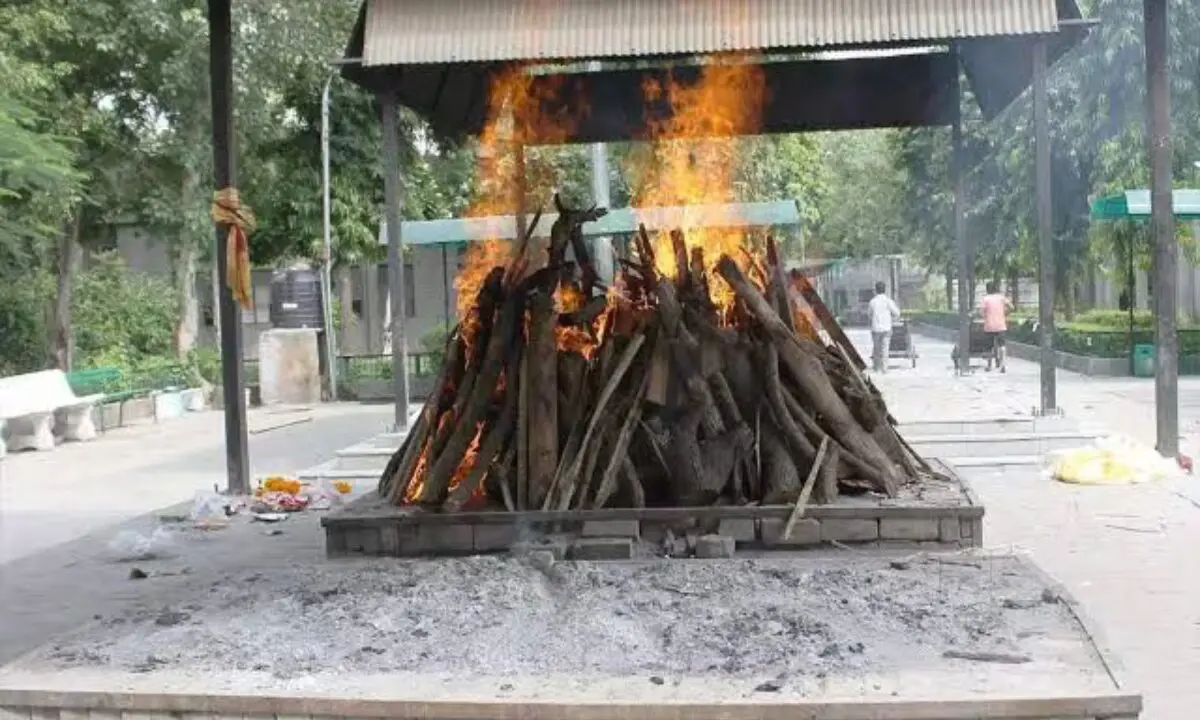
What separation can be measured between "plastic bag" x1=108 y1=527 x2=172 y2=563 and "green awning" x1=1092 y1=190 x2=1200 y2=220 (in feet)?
47.7

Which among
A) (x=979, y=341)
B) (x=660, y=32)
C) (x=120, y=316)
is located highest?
(x=660, y=32)

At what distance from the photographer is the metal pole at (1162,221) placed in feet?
36.2

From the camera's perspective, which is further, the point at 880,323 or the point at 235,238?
the point at 880,323

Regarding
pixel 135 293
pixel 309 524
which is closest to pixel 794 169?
pixel 135 293

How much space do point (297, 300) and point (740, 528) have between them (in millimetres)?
19799

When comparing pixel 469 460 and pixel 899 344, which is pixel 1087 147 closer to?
pixel 899 344

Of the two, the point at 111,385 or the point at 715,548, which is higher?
the point at 111,385

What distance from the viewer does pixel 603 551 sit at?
7125mm

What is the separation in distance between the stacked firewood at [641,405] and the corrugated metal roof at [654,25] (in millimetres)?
2454

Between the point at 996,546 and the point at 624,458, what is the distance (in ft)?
8.08

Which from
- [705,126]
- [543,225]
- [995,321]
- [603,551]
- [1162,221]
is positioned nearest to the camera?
[603,551]

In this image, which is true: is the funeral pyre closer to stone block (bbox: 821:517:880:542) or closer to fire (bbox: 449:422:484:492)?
fire (bbox: 449:422:484:492)

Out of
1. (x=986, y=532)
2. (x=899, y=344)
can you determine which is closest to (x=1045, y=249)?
(x=986, y=532)

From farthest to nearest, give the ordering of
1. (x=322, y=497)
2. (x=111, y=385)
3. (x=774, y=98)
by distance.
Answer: (x=111, y=385), (x=774, y=98), (x=322, y=497)
